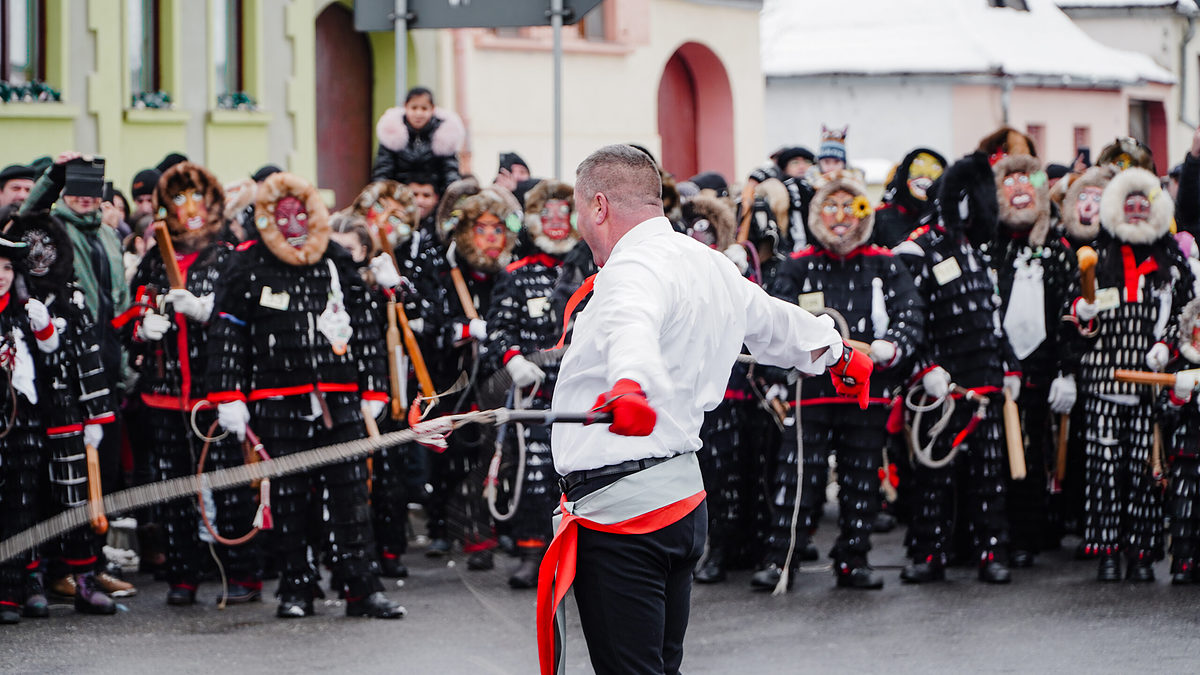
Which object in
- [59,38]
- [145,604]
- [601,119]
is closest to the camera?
[145,604]

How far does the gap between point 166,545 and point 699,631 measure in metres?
2.85

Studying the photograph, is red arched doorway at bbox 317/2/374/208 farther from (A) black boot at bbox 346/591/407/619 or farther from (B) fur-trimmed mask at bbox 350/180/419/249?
(A) black boot at bbox 346/591/407/619

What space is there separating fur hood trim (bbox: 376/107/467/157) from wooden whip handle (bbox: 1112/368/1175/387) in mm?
4595

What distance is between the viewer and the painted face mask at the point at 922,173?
10594 millimetres

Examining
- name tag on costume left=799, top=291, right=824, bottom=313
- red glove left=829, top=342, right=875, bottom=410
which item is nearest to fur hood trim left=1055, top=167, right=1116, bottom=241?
name tag on costume left=799, top=291, right=824, bottom=313

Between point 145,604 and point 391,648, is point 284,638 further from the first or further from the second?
point 145,604

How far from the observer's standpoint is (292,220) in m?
8.66

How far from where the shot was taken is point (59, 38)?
15867 millimetres

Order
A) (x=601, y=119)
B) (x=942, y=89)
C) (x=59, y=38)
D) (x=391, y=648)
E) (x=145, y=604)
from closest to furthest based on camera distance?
(x=391, y=648) < (x=145, y=604) < (x=59, y=38) < (x=601, y=119) < (x=942, y=89)

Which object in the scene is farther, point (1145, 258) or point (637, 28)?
point (637, 28)

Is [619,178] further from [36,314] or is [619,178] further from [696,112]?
[696,112]

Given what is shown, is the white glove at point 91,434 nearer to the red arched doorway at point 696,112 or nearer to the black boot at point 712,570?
the black boot at point 712,570

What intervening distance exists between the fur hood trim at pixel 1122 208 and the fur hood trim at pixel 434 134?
4.32 m

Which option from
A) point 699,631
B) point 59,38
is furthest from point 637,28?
point 699,631
